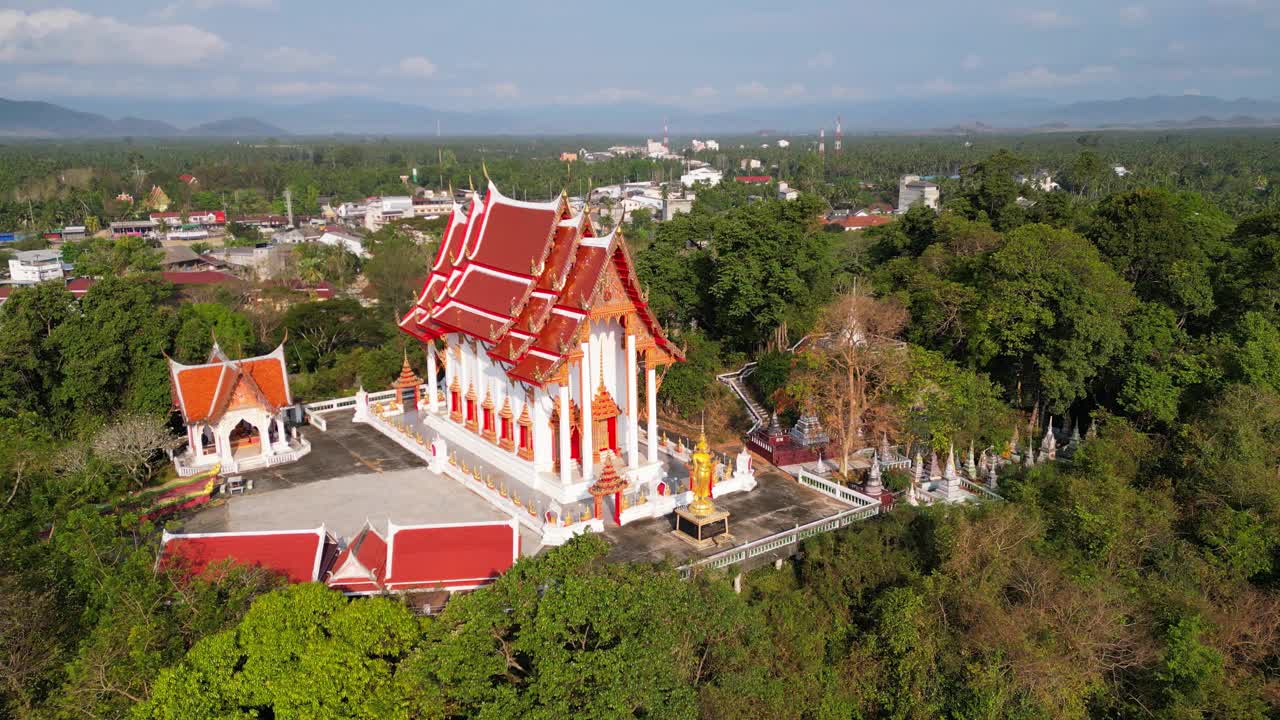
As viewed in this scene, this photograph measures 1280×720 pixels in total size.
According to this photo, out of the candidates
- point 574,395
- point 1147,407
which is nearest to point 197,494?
point 574,395

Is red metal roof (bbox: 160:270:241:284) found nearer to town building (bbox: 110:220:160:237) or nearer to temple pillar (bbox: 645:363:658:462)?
town building (bbox: 110:220:160:237)

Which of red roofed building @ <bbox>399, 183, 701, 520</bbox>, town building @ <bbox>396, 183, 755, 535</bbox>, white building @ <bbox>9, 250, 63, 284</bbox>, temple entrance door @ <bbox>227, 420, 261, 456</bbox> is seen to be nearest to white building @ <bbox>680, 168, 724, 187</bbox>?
white building @ <bbox>9, 250, 63, 284</bbox>

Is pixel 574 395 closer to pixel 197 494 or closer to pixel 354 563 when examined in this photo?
pixel 354 563

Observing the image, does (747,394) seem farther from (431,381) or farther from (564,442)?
(564,442)

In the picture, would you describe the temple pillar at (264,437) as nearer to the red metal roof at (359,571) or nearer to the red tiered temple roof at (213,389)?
the red tiered temple roof at (213,389)

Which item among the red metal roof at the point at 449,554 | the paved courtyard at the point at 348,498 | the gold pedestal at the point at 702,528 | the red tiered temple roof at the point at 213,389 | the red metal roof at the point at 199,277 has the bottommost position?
the paved courtyard at the point at 348,498

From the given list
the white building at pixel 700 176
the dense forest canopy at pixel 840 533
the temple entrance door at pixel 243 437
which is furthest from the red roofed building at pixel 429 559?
the white building at pixel 700 176
